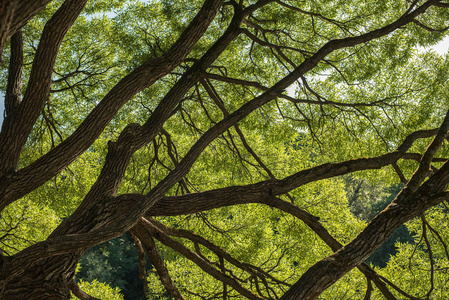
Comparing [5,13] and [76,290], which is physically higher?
[76,290]

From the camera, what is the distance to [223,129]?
12.5 feet

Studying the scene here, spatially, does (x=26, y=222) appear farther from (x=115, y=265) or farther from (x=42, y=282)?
(x=115, y=265)

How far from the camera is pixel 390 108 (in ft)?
18.9

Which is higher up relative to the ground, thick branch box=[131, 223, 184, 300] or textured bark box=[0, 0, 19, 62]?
thick branch box=[131, 223, 184, 300]

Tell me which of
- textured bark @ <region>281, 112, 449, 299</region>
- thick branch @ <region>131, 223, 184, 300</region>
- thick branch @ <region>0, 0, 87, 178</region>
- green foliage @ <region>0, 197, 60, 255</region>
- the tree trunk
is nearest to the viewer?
textured bark @ <region>281, 112, 449, 299</region>

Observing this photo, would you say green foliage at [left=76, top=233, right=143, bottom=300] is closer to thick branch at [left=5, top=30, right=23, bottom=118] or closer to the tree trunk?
thick branch at [left=5, top=30, right=23, bottom=118]

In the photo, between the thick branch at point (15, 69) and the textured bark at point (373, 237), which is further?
the thick branch at point (15, 69)

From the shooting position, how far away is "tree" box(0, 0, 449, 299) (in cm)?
350

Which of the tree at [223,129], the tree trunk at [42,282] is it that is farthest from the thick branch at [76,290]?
the tree trunk at [42,282]

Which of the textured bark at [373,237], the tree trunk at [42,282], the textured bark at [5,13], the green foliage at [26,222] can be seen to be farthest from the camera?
the green foliage at [26,222]

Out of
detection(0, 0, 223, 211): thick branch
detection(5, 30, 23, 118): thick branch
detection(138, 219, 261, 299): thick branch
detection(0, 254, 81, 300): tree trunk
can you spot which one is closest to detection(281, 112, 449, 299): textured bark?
detection(138, 219, 261, 299): thick branch

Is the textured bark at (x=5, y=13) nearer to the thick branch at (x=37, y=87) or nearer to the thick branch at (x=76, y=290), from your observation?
the thick branch at (x=37, y=87)

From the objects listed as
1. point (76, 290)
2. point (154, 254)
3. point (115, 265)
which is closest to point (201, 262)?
point (154, 254)

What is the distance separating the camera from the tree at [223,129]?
11.5 feet
